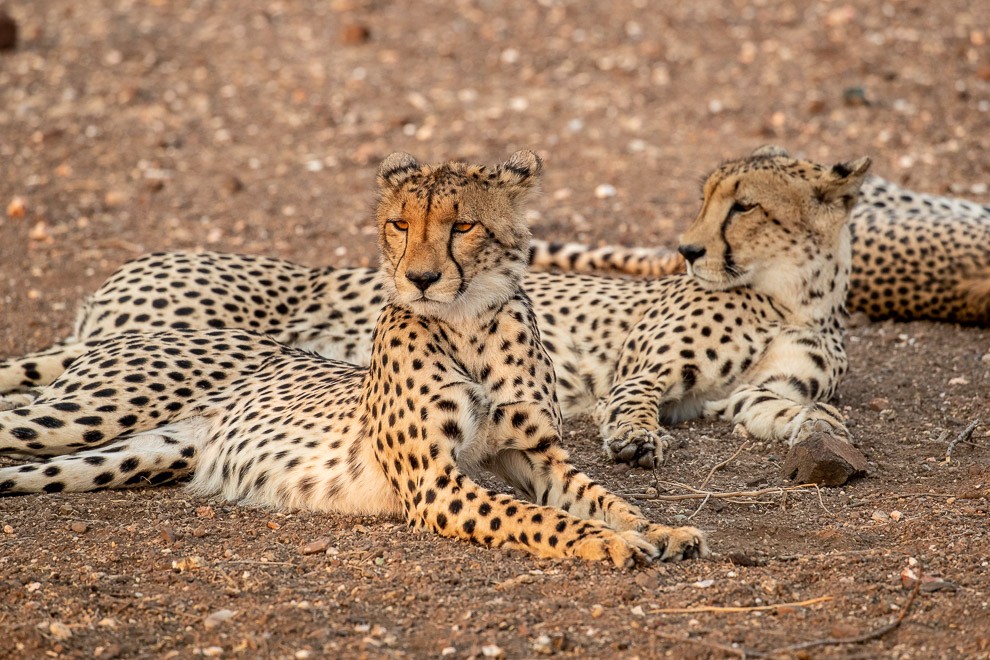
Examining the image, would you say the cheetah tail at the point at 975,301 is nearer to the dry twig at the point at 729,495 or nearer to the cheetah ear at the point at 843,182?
the cheetah ear at the point at 843,182

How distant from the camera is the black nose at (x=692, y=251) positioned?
5.58 metres

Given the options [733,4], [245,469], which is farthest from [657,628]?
[733,4]

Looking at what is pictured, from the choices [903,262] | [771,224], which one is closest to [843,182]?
[771,224]

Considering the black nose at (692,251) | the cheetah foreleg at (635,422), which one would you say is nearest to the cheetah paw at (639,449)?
the cheetah foreleg at (635,422)

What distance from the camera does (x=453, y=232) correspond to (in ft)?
13.0

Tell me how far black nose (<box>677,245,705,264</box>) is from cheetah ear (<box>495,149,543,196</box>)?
4.77 ft

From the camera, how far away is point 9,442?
4.78m

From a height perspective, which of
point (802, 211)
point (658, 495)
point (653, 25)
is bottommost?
point (658, 495)

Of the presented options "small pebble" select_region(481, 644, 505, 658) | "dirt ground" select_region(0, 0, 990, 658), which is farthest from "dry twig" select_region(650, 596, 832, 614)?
"small pebble" select_region(481, 644, 505, 658)

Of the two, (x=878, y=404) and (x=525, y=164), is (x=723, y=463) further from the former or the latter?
(x=525, y=164)

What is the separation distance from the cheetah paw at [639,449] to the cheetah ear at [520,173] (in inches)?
44.3

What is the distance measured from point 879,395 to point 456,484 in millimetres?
2431

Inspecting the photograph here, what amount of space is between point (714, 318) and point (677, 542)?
6.64ft

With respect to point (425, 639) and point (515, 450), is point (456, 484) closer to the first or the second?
point (515, 450)
